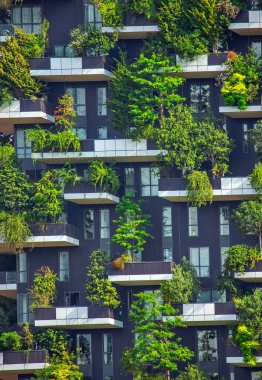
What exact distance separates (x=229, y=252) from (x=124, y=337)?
8.63m

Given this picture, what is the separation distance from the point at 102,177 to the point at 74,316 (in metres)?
8.89

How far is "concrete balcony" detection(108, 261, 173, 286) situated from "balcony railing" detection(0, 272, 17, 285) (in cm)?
672

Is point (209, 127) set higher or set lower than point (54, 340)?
higher

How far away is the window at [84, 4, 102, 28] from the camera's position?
14662 centimetres

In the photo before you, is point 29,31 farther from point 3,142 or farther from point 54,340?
point 54,340

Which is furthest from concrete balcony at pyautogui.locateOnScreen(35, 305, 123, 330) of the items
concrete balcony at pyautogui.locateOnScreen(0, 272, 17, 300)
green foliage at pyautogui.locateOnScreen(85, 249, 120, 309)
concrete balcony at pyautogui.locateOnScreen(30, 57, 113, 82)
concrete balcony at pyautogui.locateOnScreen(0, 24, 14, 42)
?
concrete balcony at pyautogui.locateOnScreen(0, 24, 14, 42)

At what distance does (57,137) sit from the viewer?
471 ft

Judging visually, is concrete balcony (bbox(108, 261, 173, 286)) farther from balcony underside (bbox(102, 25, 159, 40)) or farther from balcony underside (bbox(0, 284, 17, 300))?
balcony underside (bbox(102, 25, 159, 40))

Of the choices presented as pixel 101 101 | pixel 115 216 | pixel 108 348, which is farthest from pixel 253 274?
pixel 101 101

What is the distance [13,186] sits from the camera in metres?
143

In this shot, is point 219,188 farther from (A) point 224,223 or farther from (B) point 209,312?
(B) point 209,312

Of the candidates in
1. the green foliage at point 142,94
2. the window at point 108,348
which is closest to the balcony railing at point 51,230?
the window at point 108,348

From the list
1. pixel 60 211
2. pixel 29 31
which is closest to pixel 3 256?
pixel 60 211

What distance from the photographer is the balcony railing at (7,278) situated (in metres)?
144
